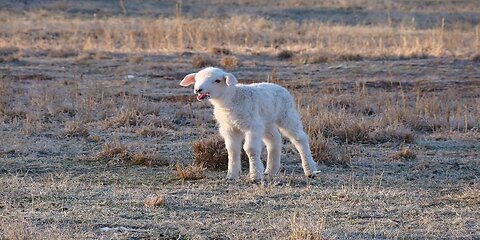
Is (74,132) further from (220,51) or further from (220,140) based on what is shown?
(220,51)

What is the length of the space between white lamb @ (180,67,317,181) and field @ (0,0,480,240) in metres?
0.23

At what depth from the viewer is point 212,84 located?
9.52 m

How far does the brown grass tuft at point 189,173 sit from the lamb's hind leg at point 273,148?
0.77 meters

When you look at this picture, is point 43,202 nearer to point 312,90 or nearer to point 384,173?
point 384,173

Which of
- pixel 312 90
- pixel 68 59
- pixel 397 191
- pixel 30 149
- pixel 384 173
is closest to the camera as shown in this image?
pixel 397 191

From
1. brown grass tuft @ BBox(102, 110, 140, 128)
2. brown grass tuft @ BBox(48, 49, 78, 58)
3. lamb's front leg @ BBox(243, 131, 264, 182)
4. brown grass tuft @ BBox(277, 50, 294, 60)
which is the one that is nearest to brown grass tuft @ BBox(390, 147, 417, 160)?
lamb's front leg @ BBox(243, 131, 264, 182)

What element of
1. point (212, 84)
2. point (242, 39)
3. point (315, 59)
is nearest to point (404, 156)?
point (212, 84)

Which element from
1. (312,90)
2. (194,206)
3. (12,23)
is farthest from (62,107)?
(12,23)

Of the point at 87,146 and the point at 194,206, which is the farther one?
the point at 87,146

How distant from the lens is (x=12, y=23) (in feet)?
112

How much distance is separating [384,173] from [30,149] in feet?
14.7

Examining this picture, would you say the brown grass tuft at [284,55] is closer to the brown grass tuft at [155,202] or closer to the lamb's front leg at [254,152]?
the lamb's front leg at [254,152]

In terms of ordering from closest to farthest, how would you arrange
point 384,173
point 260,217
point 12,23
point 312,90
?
point 260,217 < point 384,173 < point 312,90 < point 12,23

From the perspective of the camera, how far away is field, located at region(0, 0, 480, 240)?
784 cm
